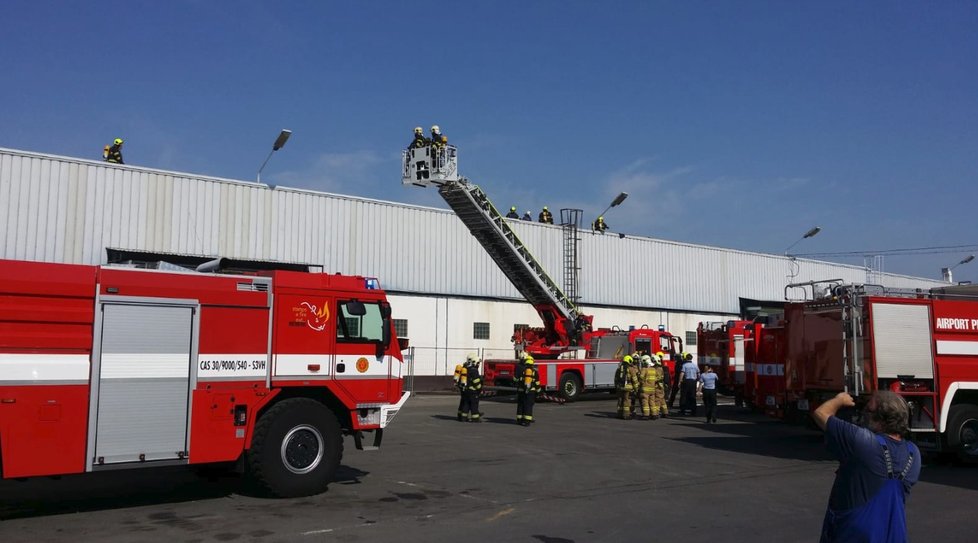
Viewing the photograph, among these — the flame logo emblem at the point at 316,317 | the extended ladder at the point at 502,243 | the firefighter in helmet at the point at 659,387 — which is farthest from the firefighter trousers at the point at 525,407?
the flame logo emblem at the point at 316,317

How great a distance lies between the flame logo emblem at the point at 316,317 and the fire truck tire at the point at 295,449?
3.03 ft

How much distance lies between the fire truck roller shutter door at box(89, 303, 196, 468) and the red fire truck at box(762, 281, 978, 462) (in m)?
10.2

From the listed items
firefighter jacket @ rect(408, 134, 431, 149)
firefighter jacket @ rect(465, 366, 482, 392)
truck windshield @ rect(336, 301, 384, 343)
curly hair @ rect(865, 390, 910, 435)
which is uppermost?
firefighter jacket @ rect(408, 134, 431, 149)

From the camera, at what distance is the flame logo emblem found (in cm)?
1000

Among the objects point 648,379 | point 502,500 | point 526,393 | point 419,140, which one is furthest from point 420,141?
point 502,500

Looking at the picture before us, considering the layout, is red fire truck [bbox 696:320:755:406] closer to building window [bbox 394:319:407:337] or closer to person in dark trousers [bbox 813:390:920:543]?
building window [bbox 394:319:407:337]

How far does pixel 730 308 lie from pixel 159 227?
29.7 m

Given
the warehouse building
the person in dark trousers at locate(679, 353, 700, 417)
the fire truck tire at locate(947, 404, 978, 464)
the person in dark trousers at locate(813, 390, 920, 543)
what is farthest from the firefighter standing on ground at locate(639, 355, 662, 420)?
the person in dark trousers at locate(813, 390, 920, 543)

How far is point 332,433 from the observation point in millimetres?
10000

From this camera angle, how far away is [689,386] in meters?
21.5

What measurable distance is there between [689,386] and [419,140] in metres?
10.7

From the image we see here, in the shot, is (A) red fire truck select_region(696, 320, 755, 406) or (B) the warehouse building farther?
(B) the warehouse building

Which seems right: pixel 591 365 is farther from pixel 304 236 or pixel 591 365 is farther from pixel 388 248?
pixel 304 236

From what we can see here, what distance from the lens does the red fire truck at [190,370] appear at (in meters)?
8.09
